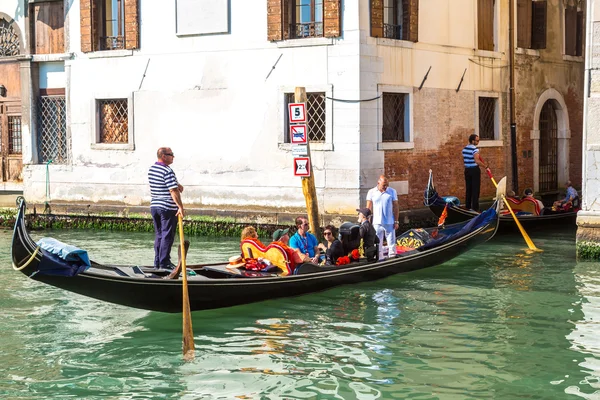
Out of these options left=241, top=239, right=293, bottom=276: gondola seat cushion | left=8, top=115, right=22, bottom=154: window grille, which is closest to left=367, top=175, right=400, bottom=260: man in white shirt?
left=241, top=239, right=293, bottom=276: gondola seat cushion

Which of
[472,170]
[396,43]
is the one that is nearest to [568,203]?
[472,170]

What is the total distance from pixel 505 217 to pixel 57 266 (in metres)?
7.49

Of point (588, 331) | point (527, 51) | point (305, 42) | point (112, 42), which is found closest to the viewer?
point (588, 331)

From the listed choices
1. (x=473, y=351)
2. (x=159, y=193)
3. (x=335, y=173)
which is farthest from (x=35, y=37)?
(x=473, y=351)

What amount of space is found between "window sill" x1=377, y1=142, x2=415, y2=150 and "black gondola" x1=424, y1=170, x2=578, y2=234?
0.58m

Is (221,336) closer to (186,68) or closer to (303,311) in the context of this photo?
(303,311)

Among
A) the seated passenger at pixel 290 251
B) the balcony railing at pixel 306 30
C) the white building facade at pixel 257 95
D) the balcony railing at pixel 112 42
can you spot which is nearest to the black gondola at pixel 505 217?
the white building facade at pixel 257 95

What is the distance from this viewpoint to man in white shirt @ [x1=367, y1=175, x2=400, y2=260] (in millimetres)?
10312

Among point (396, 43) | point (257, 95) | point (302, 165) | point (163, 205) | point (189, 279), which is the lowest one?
point (189, 279)

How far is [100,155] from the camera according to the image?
14.8 meters

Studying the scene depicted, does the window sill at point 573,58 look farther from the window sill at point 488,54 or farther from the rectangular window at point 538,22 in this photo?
the window sill at point 488,54

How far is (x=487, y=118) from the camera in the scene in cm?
1537

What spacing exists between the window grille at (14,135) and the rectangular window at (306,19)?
4.93m

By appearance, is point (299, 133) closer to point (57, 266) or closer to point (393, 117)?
point (393, 117)
